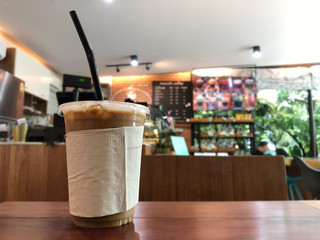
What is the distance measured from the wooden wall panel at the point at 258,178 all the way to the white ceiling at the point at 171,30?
8.38ft

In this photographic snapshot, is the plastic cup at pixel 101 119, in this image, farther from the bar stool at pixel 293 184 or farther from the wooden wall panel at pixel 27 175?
the bar stool at pixel 293 184

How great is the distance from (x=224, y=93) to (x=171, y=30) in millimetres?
2340

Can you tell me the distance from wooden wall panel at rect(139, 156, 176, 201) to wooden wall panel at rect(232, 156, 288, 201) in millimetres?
349

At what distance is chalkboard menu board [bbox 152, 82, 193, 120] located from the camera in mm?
6020

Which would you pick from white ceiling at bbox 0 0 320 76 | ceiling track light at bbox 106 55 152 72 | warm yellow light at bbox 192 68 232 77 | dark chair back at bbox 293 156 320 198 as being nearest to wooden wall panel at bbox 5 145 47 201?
white ceiling at bbox 0 0 320 76

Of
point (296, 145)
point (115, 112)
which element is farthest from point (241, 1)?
point (296, 145)

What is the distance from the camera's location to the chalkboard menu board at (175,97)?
602cm

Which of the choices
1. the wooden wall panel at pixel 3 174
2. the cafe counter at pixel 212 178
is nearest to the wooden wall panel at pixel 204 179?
the cafe counter at pixel 212 178

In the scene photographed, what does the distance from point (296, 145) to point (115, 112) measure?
6032mm

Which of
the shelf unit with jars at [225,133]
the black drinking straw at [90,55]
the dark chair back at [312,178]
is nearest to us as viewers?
the black drinking straw at [90,55]

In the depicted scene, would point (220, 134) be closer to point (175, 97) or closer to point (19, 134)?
point (175, 97)

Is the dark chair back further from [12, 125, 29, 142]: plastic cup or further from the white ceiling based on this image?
[12, 125, 29, 142]: plastic cup

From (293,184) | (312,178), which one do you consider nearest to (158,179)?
(312,178)

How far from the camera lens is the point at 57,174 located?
1.62m
